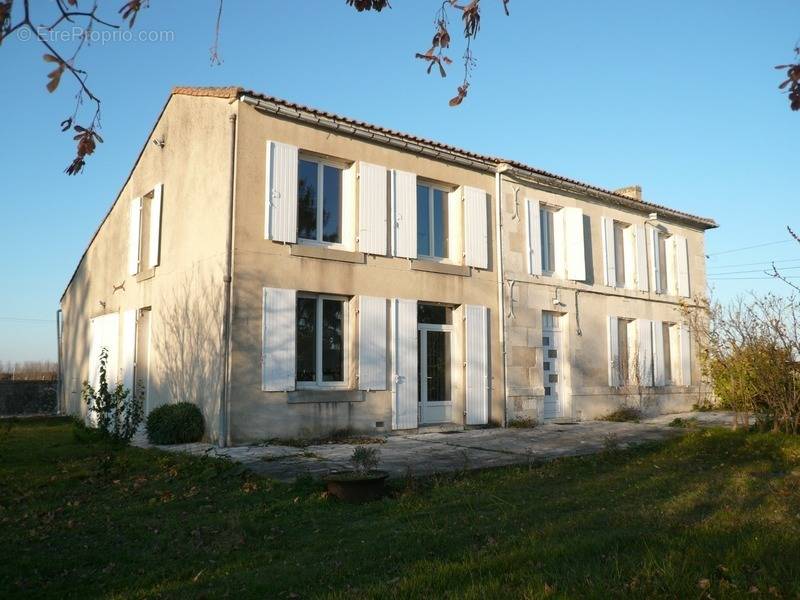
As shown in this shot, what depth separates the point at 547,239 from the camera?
49.6ft

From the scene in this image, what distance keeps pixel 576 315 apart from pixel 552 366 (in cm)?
125

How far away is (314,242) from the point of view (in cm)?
1131

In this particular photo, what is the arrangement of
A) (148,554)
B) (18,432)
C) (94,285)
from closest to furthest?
(148,554)
(18,432)
(94,285)

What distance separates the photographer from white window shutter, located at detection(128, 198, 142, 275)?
13.6 metres

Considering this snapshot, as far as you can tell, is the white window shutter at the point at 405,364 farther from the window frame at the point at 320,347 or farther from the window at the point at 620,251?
the window at the point at 620,251

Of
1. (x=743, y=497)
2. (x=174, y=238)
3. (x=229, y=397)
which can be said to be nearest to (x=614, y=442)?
(x=743, y=497)

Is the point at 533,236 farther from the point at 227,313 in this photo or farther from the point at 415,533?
the point at 415,533

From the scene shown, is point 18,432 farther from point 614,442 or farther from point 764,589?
point 764,589

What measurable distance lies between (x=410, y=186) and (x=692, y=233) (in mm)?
10031

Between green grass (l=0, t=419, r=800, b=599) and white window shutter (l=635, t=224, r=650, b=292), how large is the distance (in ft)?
28.0

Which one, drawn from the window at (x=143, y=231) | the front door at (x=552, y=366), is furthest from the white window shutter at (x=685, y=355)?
the window at (x=143, y=231)

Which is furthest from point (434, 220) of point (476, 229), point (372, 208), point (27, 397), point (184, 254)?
point (27, 397)

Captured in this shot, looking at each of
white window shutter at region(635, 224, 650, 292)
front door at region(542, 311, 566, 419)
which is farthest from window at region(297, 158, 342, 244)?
white window shutter at region(635, 224, 650, 292)

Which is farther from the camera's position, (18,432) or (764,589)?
(18,432)
